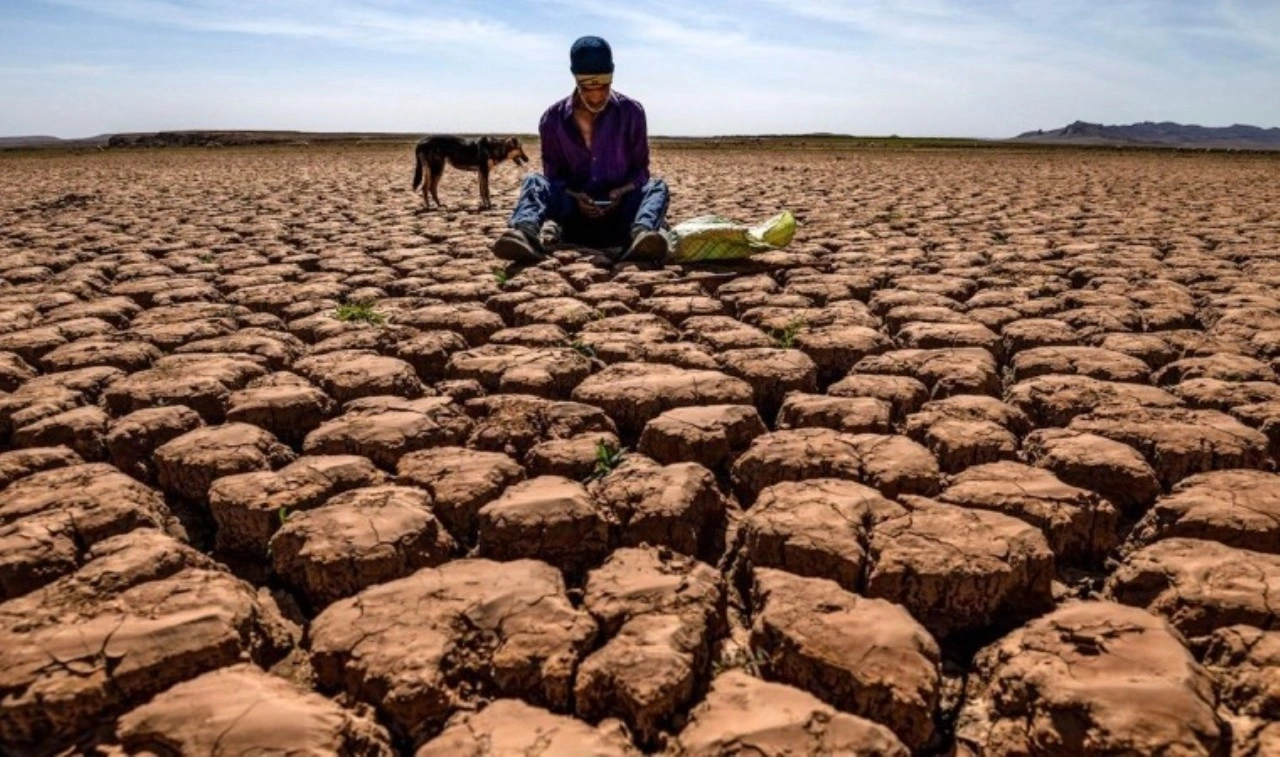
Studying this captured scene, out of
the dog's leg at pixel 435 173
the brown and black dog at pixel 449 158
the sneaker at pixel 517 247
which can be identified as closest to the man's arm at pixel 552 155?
the sneaker at pixel 517 247

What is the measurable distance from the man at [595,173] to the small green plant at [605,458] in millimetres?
2365

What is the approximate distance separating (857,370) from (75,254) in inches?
170

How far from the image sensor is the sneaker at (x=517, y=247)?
396 centimetres

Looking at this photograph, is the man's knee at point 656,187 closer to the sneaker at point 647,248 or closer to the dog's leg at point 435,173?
the sneaker at point 647,248

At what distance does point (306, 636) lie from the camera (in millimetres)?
1326

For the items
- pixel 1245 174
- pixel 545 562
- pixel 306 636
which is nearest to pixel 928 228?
pixel 545 562

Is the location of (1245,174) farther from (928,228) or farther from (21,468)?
(21,468)

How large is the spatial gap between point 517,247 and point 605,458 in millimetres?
2293

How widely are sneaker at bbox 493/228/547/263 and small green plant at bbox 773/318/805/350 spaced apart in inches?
→ 61.3

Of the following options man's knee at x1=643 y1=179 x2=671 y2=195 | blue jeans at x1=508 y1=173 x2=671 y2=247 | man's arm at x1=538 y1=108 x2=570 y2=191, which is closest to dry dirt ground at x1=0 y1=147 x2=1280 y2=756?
blue jeans at x1=508 y1=173 x2=671 y2=247

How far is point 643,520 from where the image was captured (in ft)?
5.22

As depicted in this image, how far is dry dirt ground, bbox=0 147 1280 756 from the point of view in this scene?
3.70 ft

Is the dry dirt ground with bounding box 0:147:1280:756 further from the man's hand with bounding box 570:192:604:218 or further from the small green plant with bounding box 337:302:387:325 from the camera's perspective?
the man's hand with bounding box 570:192:604:218

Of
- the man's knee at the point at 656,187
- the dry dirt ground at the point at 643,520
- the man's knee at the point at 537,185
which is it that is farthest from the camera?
the man's knee at the point at 537,185
